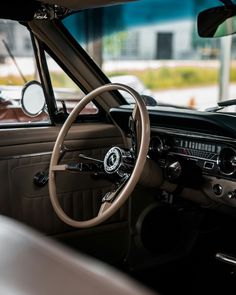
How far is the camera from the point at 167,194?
2.87 m

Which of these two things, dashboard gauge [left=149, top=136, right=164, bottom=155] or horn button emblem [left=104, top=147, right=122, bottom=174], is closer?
horn button emblem [left=104, top=147, right=122, bottom=174]

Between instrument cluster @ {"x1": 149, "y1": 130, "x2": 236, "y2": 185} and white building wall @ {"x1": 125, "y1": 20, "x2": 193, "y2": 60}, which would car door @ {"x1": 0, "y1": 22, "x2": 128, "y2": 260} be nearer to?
instrument cluster @ {"x1": 149, "y1": 130, "x2": 236, "y2": 185}

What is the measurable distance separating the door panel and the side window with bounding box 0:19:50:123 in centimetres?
17

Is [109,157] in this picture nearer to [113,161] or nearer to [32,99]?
[113,161]

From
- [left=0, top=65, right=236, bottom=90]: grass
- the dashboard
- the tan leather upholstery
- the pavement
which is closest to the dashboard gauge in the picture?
the dashboard

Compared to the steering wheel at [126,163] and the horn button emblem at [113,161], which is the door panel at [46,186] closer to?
the steering wheel at [126,163]

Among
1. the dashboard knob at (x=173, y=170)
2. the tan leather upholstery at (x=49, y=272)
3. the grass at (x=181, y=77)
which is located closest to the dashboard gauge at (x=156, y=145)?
the dashboard knob at (x=173, y=170)

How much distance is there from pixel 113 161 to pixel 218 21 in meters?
1.02

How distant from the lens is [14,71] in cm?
293

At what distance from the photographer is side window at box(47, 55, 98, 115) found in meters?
2.86

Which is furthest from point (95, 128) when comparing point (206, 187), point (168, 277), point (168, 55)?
point (168, 55)

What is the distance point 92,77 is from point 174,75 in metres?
8.33

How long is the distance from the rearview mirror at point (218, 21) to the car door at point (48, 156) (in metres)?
0.77

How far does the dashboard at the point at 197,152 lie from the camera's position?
2334 millimetres
